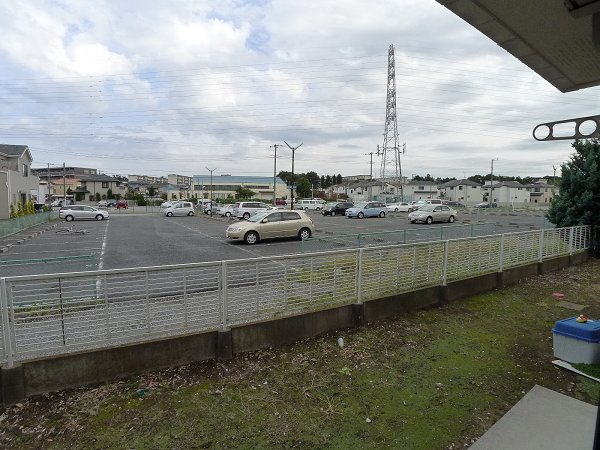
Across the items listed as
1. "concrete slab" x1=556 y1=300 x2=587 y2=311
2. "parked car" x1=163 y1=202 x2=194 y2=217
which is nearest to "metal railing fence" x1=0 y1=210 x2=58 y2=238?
"parked car" x1=163 y1=202 x2=194 y2=217

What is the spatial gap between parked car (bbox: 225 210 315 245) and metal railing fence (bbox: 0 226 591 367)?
361 inches

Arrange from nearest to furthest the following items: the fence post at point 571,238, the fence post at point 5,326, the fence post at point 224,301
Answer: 1. the fence post at point 5,326
2. the fence post at point 224,301
3. the fence post at point 571,238

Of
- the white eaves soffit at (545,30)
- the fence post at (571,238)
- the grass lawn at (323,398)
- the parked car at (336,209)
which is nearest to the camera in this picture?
the white eaves soffit at (545,30)

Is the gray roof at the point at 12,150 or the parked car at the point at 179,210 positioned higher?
the gray roof at the point at 12,150

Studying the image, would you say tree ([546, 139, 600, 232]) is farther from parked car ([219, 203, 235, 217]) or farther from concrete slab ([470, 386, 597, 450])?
parked car ([219, 203, 235, 217])

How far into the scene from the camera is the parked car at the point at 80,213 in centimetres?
3247

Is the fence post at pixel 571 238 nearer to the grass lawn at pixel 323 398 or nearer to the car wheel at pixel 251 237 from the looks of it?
the grass lawn at pixel 323 398

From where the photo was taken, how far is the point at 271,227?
1642 cm

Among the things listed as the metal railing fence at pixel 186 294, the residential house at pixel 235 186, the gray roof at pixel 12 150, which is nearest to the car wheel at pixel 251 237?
the metal railing fence at pixel 186 294

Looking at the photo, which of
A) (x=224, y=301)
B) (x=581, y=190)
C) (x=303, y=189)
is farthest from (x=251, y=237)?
(x=303, y=189)

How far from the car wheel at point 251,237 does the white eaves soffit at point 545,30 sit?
42.5ft

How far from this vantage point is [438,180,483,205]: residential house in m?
87.6

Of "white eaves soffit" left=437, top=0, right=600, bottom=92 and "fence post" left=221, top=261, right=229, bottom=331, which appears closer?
"white eaves soffit" left=437, top=0, right=600, bottom=92

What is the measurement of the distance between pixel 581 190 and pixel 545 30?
535 inches
